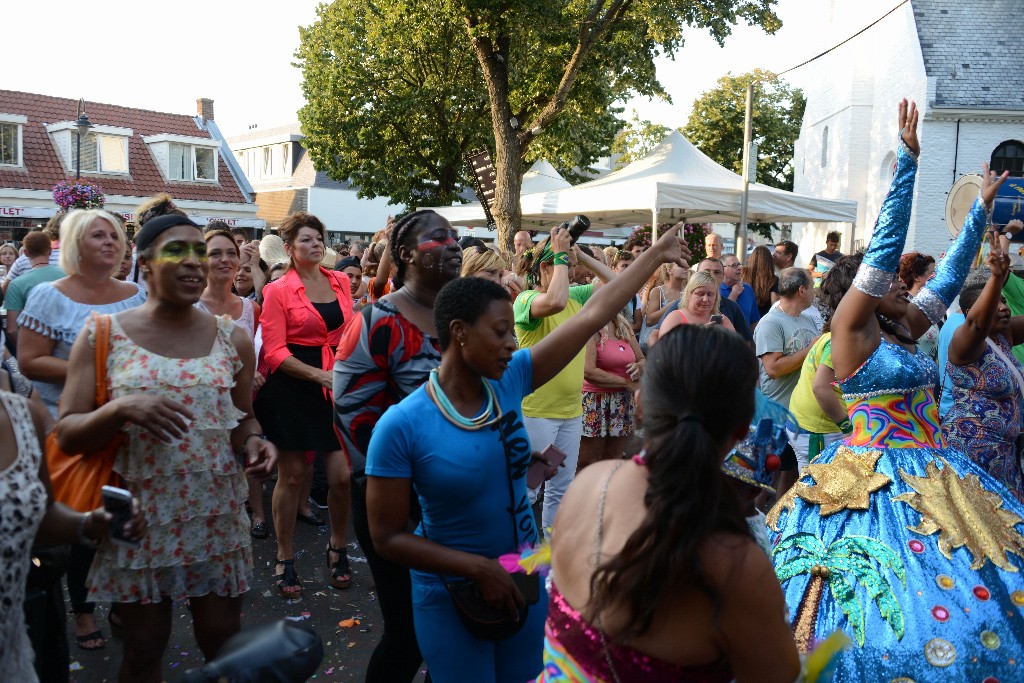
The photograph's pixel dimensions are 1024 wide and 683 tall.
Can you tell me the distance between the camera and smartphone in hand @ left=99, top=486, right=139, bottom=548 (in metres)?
2.38

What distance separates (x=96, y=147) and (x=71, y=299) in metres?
32.0

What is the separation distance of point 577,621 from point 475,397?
1.08 metres

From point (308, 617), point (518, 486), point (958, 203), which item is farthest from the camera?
point (958, 203)

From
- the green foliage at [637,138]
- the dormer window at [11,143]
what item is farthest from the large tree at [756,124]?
the dormer window at [11,143]

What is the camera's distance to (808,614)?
3.06 meters

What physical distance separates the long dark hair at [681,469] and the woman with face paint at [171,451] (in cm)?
180

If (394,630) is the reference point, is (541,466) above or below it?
above

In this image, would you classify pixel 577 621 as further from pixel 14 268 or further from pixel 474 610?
pixel 14 268

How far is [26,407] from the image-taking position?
248 centimetres

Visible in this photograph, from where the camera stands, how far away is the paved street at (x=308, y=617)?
4.26 m

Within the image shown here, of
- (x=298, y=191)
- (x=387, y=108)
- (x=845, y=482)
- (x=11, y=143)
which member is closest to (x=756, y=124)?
(x=298, y=191)

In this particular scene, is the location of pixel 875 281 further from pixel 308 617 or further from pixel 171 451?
pixel 308 617

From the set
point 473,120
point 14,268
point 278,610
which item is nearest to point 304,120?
point 473,120

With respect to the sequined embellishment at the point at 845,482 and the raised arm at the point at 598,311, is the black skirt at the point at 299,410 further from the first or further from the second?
the sequined embellishment at the point at 845,482
